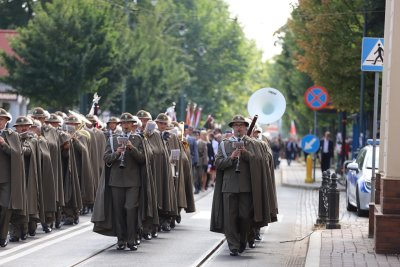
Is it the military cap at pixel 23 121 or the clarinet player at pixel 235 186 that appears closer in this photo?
the clarinet player at pixel 235 186

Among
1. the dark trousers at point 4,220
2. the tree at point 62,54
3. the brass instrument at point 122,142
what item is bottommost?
the dark trousers at point 4,220

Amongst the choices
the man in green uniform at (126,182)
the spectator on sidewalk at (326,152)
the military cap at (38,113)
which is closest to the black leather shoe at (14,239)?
the man in green uniform at (126,182)

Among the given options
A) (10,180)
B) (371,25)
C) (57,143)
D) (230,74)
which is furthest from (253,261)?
(230,74)

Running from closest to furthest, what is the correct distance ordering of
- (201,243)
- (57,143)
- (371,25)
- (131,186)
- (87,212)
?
(131,186) < (201,243) < (57,143) < (87,212) < (371,25)

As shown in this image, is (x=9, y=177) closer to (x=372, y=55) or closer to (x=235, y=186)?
(x=235, y=186)

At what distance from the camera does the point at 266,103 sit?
2134cm

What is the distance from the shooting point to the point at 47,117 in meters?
21.6

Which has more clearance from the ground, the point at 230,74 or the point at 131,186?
the point at 230,74

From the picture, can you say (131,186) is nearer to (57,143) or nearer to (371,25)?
(57,143)

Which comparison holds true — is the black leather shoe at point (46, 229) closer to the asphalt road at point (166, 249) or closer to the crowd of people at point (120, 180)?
the crowd of people at point (120, 180)

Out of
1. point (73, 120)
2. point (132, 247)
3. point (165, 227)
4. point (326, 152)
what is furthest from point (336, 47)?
point (132, 247)

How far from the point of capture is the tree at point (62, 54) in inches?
1736

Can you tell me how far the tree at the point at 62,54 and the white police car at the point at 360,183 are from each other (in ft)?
61.6

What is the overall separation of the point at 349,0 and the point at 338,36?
133 cm
